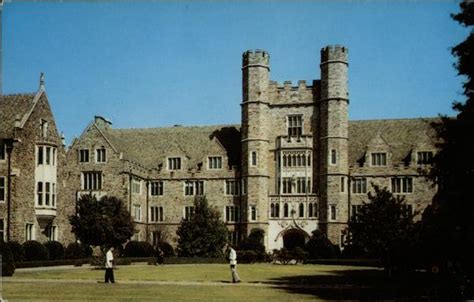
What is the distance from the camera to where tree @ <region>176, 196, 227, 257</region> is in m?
56.4

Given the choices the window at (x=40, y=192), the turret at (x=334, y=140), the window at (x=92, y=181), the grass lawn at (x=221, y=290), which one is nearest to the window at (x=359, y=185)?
the turret at (x=334, y=140)

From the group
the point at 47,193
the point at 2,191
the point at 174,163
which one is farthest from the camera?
the point at 174,163

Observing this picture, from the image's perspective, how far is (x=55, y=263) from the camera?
46125 millimetres

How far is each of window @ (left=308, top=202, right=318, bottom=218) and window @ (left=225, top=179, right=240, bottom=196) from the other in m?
7.26

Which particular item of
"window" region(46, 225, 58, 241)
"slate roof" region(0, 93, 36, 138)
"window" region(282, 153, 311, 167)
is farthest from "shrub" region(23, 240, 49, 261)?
"window" region(282, 153, 311, 167)

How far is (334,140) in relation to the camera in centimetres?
6425

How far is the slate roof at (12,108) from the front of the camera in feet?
158

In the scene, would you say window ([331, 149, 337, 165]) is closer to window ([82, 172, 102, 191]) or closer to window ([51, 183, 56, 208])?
window ([82, 172, 102, 191])

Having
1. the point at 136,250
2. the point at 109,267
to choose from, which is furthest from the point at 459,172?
the point at 136,250

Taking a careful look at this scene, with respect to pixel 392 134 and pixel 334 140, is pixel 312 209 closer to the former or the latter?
pixel 334 140

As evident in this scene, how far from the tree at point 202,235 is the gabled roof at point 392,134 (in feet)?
54.7

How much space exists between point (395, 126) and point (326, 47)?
10.8 m

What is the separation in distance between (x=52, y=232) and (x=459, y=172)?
3652 centimetres

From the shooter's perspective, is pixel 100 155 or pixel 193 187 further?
pixel 193 187
